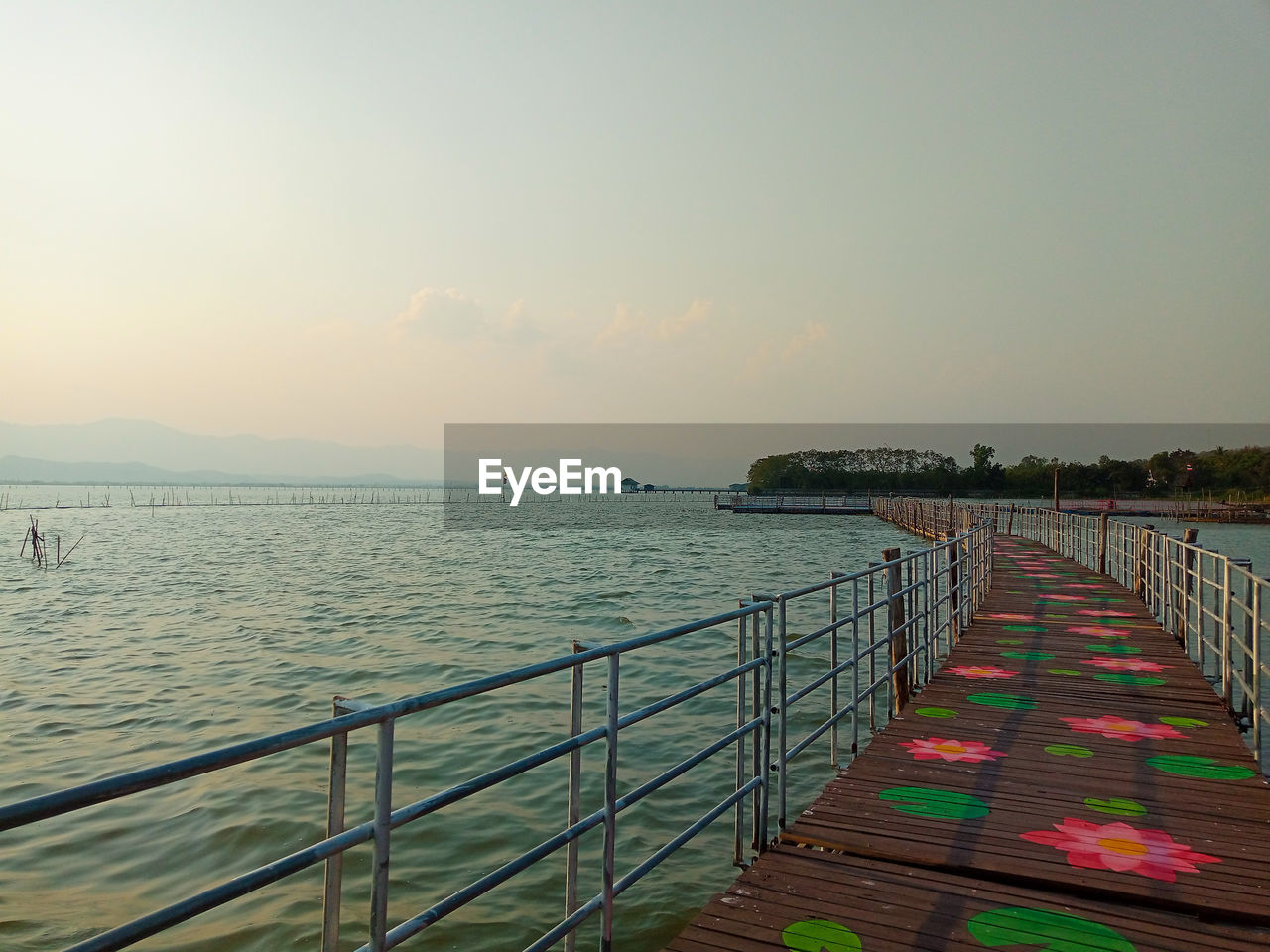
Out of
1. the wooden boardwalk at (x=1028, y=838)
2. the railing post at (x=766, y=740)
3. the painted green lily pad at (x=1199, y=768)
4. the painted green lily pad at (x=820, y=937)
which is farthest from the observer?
the painted green lily pad at (x=1199, y=768)

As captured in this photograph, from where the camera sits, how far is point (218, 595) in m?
20.6

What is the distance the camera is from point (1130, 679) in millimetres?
7070

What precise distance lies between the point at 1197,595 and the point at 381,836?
837 cm

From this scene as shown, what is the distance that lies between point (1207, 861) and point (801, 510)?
7148 centimetres

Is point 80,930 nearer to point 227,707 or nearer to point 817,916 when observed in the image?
point 817,916

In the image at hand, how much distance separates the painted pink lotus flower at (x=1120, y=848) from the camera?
3.52 metres

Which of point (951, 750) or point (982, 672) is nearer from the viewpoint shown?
point (951, 750)

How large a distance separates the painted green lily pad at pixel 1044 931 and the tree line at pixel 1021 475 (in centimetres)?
9630

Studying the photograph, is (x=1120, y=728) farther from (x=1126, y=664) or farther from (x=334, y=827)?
(x=334, y=827)

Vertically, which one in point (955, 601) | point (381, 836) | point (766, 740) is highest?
point (381, 836)

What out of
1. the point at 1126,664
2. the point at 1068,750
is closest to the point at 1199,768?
the point at 1068,750

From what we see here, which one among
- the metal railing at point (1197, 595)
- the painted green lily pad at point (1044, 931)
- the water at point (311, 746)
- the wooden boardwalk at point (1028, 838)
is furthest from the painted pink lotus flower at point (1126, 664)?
the painted green lily pad at point (1044, 931)

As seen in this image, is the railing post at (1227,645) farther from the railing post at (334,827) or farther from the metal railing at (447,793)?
the railing post at (334,827)

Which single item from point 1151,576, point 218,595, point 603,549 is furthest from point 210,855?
point 603,549
